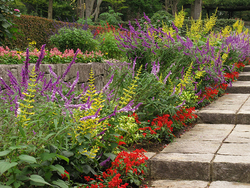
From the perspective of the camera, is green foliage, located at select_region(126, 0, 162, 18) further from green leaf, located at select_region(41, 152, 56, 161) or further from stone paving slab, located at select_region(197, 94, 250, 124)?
green leaf, located at select_region(41, 152, 56, 161)

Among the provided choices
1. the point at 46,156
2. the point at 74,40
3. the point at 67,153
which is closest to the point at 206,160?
the point at 67,153

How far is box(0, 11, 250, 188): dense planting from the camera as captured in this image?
1.70 metres

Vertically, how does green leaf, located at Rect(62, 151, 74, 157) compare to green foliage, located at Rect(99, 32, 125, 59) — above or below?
below

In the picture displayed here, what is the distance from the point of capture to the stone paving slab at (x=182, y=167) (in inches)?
106

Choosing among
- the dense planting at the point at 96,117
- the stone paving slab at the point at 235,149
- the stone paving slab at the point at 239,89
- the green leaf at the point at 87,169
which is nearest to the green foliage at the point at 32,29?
the dense planting at the point at 96,117

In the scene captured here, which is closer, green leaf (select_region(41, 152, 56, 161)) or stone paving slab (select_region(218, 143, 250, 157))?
green leaf (select_region(41, 152, 56, 161))

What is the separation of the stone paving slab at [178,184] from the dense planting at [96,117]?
0.17m

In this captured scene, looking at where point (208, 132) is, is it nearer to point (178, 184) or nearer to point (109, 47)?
point (178, 184)

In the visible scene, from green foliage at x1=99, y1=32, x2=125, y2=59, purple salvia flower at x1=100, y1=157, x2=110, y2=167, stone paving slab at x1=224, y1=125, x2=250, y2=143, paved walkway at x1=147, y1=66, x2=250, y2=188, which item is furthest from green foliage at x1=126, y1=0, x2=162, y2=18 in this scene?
purple salvia flower at x1=100, y1=157, x2=110, y2=167

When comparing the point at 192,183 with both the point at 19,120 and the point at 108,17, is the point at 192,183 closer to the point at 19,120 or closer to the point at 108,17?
the point at 19,120

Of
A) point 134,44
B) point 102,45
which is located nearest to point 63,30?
point 102,45

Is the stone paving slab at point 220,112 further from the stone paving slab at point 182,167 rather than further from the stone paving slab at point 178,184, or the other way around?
the stone paving slab at point 178,184

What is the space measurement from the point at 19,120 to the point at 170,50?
2979mm

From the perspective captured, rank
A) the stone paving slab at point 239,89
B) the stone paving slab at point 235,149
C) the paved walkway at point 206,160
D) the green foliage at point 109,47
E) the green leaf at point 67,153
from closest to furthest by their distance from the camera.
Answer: the green leaf at point 67,153
the paved walkway at point 206,160
the stone paving slab at point 235,149
the stone paving slab at point 239,89
the green foliage at point 109,47
